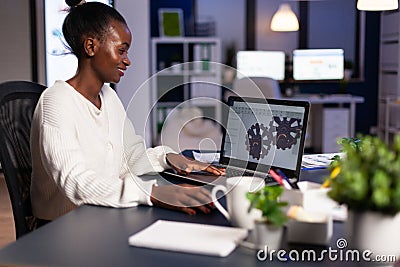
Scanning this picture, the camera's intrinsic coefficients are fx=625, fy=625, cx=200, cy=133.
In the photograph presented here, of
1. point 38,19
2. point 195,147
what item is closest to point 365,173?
point 195,147

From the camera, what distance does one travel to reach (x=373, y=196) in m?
1.06

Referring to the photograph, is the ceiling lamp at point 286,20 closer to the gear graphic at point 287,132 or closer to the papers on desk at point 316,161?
the papers on desk at point 316,161

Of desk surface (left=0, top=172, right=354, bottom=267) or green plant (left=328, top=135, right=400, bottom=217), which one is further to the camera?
desk surface (left=0, top=172, right=354, bottom=267)

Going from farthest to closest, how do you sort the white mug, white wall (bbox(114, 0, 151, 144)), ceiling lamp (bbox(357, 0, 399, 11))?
white wall (bbox(114, 0, 151, 144)) < ceiling lamp (bbox(357, 0, 399, 11)) < the white mug

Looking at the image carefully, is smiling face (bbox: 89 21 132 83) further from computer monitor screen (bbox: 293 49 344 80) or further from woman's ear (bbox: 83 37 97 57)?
computer monitor screen (bbox: 293 49 344 80)

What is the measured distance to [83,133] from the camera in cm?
192

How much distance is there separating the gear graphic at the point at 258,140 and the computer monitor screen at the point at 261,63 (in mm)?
5074

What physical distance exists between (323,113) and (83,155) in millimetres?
5340

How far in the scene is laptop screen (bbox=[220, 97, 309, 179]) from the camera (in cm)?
188

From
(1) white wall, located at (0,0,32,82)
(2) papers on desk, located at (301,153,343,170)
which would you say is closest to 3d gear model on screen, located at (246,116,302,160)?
(2) papers on desk, located at (301,153,343,170)

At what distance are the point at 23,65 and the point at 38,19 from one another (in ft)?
1.61

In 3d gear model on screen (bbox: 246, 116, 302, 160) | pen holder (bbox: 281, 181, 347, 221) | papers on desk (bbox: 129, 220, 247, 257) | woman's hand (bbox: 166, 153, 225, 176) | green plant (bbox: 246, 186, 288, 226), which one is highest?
3d gear model on screen (bbox: 246, 116, 302, 160)

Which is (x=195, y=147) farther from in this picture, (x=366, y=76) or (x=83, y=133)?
(x=366, y=76)

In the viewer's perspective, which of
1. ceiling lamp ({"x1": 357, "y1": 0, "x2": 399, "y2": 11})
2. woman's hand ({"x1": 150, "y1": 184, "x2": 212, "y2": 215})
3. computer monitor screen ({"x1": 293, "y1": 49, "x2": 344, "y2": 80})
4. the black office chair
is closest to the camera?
woman's hand ({"x1": 150, "y1": 184, "x2": 212, "y2": 215})
